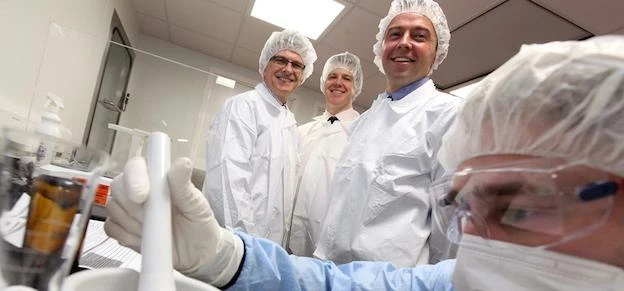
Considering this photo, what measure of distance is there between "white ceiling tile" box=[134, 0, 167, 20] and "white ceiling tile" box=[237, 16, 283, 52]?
2.37 feet

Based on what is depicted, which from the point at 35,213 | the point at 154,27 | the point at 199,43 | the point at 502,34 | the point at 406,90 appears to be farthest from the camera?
the point at 199,43

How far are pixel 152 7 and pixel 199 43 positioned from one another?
26.8 inches

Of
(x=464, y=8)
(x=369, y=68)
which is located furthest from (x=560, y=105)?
(x=369, y=68)

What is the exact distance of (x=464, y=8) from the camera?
8.12 ft

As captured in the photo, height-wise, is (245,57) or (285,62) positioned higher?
(245,57)

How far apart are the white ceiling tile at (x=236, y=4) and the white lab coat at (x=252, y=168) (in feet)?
5.02

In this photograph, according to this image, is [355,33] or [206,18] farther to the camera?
[206,18]

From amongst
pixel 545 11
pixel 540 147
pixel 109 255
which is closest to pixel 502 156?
pixel 540 147

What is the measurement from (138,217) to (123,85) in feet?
11.9

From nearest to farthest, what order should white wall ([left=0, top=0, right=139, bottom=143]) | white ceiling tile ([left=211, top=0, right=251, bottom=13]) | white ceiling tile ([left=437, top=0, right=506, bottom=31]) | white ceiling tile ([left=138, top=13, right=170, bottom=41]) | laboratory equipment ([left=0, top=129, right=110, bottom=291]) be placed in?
laboratory equipment ([left=0, top=129, right=110, bottom=291]) < white wall ([left=0, top=0, right=139, bottom=143]) < white ceiling tile ([left=437, top=0, right=506, bottom=31]) < white ceiling tile ([left=211, top=0, right=251, bottom=13]) < white ceiling tile ([left=138, top=13, right=170, bottom=41])

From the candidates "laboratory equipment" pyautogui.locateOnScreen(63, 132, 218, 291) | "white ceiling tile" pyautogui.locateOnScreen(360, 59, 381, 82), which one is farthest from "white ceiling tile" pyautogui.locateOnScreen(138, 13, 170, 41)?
"laboratory equipment" pyautogui.locateOnScreen(63, 132, 218, 291)

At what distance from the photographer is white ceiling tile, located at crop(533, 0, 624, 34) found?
2.21 meters

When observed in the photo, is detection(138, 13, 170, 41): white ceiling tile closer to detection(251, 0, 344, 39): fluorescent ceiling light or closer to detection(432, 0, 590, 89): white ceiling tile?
detection(251, 0, 344, 39): fluorescent ceiling light

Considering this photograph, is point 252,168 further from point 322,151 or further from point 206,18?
point 206,18
